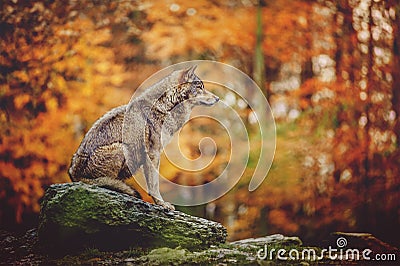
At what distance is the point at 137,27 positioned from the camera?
4250 millimetres

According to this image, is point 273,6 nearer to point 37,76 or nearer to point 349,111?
point 349,111

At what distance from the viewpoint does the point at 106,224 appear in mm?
3834

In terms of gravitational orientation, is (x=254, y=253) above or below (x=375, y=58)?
below

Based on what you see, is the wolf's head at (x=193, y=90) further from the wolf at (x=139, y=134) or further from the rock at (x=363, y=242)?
the rock at (x=363, y=242)

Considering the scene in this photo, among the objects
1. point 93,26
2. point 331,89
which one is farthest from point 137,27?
point 331,89

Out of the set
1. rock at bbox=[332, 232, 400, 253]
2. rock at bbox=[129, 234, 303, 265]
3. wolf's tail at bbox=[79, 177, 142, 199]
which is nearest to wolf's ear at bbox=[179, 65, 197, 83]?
wolf's tail at bbox=[79, 177, 142, 199]

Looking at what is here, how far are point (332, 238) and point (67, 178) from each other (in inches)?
81.0

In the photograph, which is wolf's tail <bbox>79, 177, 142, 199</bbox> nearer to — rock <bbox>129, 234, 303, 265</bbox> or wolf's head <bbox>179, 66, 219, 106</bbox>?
rock <bbox>129, 234, 303, 265</bbox>

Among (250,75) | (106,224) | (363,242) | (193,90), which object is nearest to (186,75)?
(193,90)

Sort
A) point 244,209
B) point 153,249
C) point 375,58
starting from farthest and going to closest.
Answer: point 375,58 < point 244,209 < point 153,249

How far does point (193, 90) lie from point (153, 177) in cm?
71

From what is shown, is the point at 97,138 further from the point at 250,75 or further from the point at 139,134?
the point at 250,75

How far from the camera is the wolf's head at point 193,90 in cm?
412

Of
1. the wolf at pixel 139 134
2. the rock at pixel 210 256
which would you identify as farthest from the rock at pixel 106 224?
the wolf at pixel 139 134
